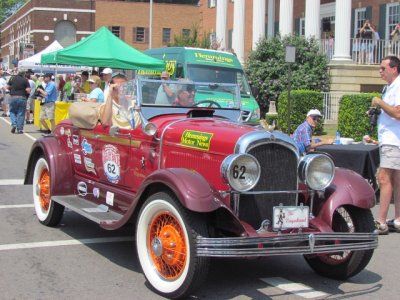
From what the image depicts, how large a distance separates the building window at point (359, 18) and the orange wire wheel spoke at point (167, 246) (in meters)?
21.1

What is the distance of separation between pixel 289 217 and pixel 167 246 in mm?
1023

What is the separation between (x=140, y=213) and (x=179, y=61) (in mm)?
11051

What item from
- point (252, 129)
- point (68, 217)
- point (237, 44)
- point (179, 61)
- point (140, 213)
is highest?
point (237, 44)

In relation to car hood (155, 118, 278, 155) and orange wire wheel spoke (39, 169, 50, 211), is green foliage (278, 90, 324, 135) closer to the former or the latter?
orange wire wheel spoke (39, 169, 50, 211)

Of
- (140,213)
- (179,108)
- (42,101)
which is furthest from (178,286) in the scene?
(42,101)

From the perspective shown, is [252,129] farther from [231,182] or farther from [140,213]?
[140,213]

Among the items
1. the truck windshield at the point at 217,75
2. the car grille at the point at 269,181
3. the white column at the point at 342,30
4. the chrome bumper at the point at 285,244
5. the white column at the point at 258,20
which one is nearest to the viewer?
the chrome bumper at the point at 285,244

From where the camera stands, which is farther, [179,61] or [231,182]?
[179,61]

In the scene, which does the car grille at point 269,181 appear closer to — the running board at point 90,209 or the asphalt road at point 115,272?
the asphalt road at point 115,272

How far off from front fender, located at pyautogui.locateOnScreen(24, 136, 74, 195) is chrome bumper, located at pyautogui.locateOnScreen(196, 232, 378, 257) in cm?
291

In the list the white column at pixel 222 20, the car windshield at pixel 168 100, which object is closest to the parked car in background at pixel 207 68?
the car windshield at pixel 168 100

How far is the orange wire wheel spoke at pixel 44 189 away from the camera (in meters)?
7.29

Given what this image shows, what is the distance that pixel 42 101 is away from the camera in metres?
17.9

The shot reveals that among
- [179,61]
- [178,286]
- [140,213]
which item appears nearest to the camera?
[178,286]
